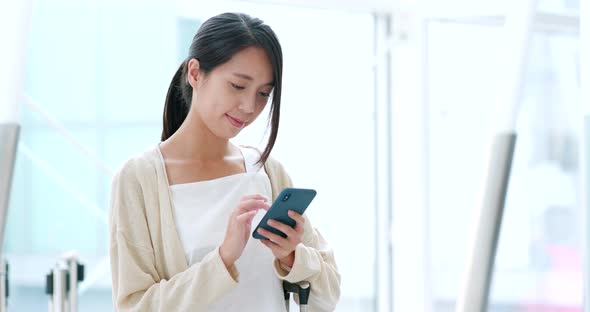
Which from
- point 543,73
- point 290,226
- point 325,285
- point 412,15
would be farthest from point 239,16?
point 543,73

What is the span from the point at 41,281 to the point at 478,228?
2014 mm

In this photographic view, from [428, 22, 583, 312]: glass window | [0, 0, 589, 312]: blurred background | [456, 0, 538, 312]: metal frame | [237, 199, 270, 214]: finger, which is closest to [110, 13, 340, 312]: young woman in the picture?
[237, 199, 270, 214]: finger

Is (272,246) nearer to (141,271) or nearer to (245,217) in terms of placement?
(245,217)

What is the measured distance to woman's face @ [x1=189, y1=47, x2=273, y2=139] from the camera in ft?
3.90

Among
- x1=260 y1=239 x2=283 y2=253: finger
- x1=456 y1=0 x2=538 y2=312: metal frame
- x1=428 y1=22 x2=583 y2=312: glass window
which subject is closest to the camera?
x1=456 y1=0 x2=538 y2=312: metal frame

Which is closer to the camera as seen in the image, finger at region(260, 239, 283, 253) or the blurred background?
finger at region(260, 239, 283, 253)

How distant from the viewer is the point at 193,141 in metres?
1.26

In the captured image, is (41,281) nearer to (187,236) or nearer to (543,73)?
(187,236)

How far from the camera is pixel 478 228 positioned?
3.46ft

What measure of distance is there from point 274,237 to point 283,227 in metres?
0.02

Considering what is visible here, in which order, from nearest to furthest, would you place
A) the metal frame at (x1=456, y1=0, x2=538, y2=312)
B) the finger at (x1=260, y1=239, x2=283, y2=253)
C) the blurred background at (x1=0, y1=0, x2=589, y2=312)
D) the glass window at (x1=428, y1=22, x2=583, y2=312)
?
the metal frame at (x1=456, y1=0, x2=538, y2=312), the finger at (x1=260, y1=239, x2=283, y2=253), the blurred background at (x1=0, y1=0, x2=589, y2=312), the glass window at (x1=428, y1=22, x2=583, y2=312)

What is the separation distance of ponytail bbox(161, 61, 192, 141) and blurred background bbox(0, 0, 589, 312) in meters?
1.36

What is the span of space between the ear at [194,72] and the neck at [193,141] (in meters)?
0.06

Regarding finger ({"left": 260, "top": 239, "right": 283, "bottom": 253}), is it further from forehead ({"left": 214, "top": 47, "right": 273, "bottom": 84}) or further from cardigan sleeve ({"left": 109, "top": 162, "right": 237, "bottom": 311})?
forehead ({"left": 214, "top": 47, "right": 273, "bottom": 84})
